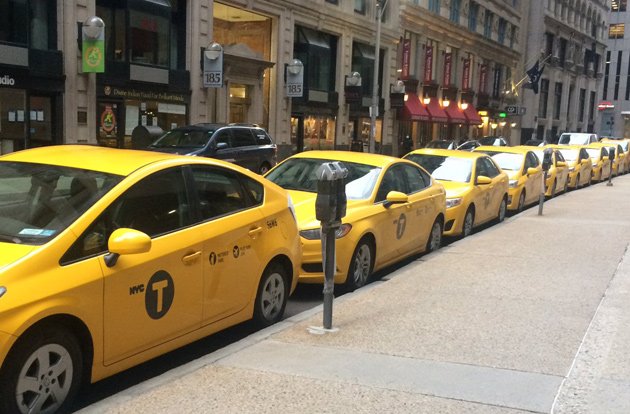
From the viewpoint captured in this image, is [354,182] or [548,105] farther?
[548,105]

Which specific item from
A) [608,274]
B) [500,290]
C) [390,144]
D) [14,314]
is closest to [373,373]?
[14,314]

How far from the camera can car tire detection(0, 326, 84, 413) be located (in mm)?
3609

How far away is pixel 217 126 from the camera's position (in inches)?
687

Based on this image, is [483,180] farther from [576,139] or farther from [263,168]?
[576,139]

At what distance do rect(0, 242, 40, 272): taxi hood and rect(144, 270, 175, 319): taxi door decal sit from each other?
2.79 feet

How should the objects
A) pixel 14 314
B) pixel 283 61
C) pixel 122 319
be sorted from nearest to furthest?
pixel 14 314 → pixel 122 319 → pixel 283 61

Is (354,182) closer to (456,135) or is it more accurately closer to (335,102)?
(335,102)

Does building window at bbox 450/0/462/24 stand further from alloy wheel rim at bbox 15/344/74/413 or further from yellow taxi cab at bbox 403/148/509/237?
alloy wheel rim at bbox 15/344/74/413


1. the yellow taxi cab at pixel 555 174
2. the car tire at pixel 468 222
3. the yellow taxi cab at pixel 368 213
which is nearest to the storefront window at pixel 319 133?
the yellow taxi cab at pixel 555 174

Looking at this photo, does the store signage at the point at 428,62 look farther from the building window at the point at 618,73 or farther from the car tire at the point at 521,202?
the building window at the point at 618,73

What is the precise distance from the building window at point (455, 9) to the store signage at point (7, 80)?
3328 cm

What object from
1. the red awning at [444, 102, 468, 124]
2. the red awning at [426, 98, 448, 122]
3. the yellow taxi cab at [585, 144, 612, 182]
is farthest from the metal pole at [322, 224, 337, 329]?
the red awning at [444, 102, 468, 124]

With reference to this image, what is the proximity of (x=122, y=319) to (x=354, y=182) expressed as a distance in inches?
181

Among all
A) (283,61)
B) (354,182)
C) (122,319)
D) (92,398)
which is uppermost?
(283,61)
